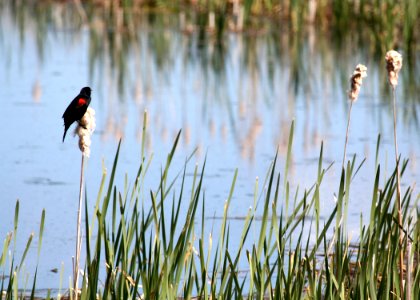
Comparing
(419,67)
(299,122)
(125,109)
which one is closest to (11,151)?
(125,109)

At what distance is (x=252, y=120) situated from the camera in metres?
5.80

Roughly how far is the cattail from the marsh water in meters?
0.95

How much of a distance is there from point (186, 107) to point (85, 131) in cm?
426

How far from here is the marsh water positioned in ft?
14.0

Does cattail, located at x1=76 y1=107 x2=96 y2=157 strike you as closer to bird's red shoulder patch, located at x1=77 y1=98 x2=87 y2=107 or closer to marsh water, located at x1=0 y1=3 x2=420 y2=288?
bird's red shoulder patch, located at x1=77 y1=98 x2=87 y2=107

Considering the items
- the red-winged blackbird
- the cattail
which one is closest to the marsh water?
the red-winged blackbird

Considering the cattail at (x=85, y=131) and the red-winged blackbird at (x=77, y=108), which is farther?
the red-winged blackbird at (x=77, y=108)

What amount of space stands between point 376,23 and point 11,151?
4.93 m

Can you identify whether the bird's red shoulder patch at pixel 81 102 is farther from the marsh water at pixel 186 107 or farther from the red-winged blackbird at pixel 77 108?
the marsh water at pixel 186 107

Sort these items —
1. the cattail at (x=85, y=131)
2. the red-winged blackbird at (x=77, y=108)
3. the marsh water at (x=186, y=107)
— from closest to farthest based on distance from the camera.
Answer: the cattail at (x=85, y=131) → the red-winged blackbird at (x=77, y=108) → the marsh water at (x=186, y=107)

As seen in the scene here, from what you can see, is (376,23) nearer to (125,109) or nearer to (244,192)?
(125,109)

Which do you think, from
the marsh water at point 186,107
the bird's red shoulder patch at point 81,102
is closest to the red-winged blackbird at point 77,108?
the bird's red shoulder patch at point 81,102

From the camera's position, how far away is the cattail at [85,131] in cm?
185

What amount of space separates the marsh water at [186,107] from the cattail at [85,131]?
3.10 feet
